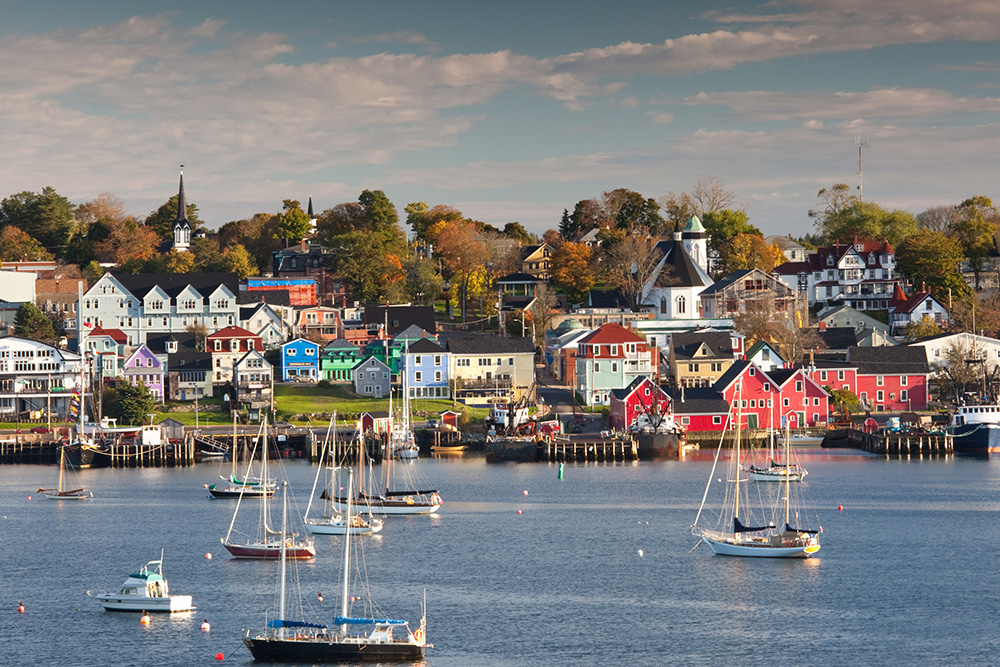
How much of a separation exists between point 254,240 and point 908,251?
7130 cm

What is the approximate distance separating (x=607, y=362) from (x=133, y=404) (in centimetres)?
3694

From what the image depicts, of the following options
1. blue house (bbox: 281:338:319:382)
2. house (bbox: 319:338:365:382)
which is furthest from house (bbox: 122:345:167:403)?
house (bbox: 319:338:365:382)

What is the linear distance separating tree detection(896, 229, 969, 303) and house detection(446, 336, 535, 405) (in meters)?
47.1

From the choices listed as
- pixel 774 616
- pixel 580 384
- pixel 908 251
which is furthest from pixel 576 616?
pixel 908 251

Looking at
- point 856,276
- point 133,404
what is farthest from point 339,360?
point 856,276

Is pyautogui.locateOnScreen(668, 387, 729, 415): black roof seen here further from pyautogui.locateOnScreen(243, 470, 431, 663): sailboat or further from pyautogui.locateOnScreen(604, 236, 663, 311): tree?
pyautogui.locateOnScreen(243, 470, 431, 663): sailboat

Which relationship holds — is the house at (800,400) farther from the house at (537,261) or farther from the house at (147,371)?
the house at (537,261)

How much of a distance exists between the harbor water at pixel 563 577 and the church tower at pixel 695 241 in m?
65.7

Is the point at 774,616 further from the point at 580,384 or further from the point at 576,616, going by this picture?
the point at 580,384

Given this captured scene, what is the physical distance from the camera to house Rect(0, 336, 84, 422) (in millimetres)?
112438

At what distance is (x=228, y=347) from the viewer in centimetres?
11731

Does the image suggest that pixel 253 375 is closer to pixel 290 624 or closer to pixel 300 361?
pixel 300 361

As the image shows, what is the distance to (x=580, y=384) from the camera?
118m

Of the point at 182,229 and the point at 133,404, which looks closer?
the point at 133,404
